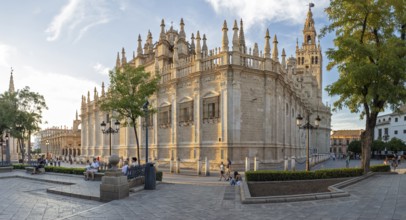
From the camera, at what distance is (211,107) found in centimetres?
2975

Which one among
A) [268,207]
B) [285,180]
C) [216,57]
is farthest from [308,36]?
[268,207]

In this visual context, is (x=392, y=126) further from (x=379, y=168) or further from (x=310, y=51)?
(x=379, y=168)

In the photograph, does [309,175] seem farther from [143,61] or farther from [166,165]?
[143,61]

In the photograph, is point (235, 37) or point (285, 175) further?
point (235, 37)

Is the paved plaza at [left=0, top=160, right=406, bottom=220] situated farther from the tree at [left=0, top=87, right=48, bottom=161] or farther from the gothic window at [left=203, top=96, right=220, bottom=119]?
the tree at [left=0, top=87, right=48, bottom=161]

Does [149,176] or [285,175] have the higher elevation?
[149,176]

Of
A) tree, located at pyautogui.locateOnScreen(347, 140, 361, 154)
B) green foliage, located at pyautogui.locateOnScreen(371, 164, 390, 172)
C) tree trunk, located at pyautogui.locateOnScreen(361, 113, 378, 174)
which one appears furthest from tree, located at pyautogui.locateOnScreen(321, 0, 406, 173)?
tree, located at pyautogui.locateOnScreen(347, 140, 361, 154)

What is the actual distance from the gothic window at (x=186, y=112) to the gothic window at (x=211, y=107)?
1.88m

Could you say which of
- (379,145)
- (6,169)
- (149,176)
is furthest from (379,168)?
(379,145)

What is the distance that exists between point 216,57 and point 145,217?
21.7 metres

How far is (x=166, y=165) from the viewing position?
33.6m

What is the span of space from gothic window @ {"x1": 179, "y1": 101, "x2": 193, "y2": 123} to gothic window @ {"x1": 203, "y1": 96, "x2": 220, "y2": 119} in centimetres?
188

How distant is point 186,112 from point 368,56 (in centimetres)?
1779

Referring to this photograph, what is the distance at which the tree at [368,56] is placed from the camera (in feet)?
60.9
